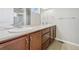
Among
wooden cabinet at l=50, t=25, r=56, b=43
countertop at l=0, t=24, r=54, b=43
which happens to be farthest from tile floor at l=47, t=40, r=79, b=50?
countertop at l=0, t=24, r=54, b=43

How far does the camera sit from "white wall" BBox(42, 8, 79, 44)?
3.80ft

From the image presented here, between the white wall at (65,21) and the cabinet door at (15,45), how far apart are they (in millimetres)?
282

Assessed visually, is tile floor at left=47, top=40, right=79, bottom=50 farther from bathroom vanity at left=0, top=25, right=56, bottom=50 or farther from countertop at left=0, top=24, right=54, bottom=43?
countertop at left=0, top=24, right=54, bottom=43

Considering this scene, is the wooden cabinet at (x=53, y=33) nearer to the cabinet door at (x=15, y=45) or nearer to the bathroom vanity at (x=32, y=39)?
the bathroom vanity at (x=32, y=39)

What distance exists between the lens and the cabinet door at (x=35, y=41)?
113 centimetres

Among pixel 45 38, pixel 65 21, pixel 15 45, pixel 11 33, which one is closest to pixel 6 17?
pixel 11 33

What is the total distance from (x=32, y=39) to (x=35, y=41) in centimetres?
4

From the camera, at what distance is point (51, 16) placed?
116 cm

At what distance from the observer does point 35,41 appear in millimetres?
1150

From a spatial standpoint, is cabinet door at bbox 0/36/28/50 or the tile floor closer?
cabinet door at bbox 0/36/28/50

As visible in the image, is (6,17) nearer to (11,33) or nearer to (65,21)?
(11,33)
